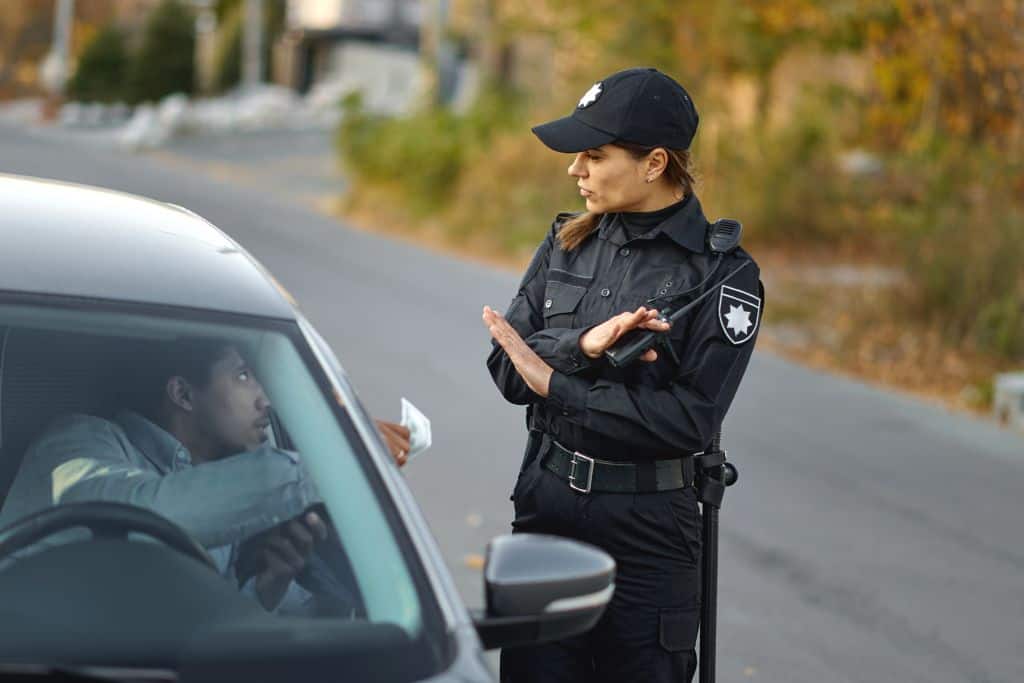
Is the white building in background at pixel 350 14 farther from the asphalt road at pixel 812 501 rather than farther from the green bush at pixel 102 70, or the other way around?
the asphalt road at pixel 812 501

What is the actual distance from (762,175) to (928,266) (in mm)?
5905

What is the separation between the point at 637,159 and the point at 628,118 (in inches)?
3.5

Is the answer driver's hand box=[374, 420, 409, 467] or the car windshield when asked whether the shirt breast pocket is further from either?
the car windshield

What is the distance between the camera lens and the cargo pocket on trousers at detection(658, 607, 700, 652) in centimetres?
364

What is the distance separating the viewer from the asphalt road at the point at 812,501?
6.29m

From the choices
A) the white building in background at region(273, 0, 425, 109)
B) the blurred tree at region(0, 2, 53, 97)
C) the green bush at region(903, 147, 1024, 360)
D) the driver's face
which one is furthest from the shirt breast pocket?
the blurred tree at region(0, 2, 53, 97)

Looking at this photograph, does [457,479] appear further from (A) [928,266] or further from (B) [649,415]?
(A) [928,266]

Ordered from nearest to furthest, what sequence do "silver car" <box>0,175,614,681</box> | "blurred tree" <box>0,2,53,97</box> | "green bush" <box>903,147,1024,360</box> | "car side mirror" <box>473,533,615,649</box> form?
1. "silver car" <box>0,175,614,681</box>
2. "car side mirror" <box>473,533,615,649</box>
3. "green bush" <box>903,147,1024,360</box>
4. "blurred tree" <box>0,2,53,97</box>

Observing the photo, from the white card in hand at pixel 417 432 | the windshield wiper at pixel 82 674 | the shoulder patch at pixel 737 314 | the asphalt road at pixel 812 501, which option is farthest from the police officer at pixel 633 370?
the asphalt road at pixel 812 501

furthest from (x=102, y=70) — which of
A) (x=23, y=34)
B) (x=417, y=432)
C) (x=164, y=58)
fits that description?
(x=417, y=432)

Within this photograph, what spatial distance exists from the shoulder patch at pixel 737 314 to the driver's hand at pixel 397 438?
0.71 m

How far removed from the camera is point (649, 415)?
353 cm

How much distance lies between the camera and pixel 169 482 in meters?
2.98

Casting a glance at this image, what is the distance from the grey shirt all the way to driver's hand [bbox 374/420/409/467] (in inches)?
22.7
